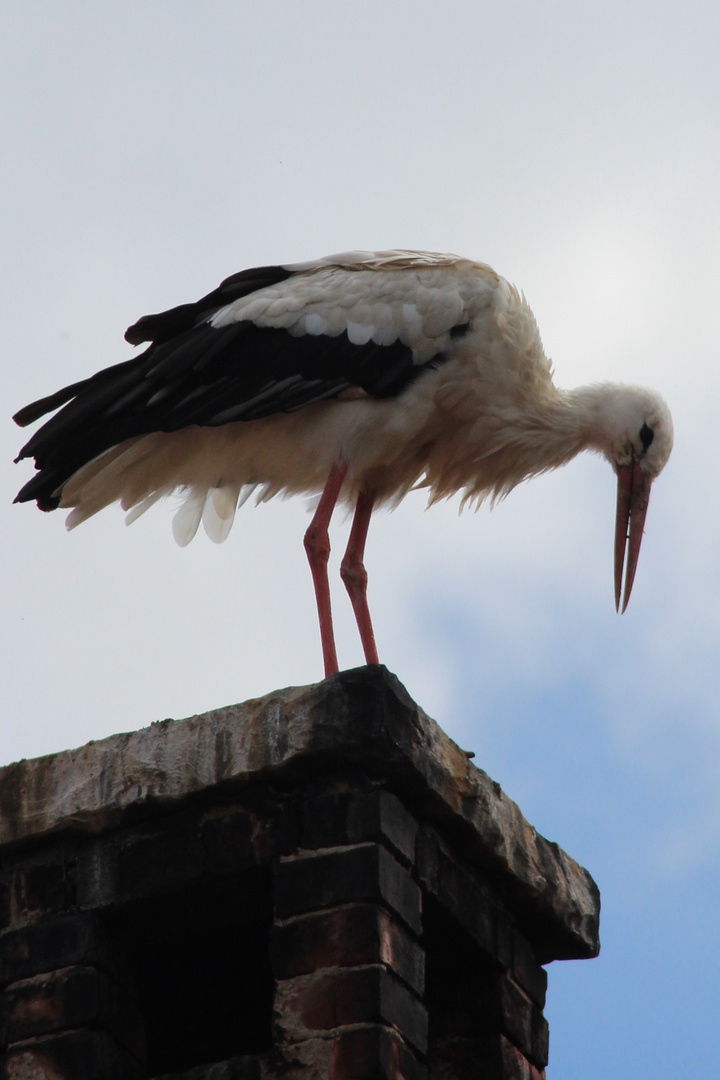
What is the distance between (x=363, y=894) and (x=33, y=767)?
1171 mm

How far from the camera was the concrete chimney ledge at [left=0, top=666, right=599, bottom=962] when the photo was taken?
14.9 ft

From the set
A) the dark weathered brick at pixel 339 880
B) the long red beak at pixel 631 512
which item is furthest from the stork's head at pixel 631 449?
the dark weathered brick at pixel 339 880

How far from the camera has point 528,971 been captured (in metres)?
5.41

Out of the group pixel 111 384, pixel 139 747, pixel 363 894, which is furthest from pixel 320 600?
pixel 363 894

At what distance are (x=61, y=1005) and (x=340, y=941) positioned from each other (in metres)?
0.87

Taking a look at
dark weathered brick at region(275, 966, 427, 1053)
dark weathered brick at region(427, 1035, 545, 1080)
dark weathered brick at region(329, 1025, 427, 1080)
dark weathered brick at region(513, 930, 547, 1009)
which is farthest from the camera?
dark weathered brick at region(513, 930, 547, 1009)

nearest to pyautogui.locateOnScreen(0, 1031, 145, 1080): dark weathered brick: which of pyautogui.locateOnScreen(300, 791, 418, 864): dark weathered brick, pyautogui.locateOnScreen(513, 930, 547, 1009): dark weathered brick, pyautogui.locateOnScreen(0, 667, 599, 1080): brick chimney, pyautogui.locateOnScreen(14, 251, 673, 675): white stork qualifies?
pyautogui.locateOnScreen(0, 667, 599, 1080): brick chimney

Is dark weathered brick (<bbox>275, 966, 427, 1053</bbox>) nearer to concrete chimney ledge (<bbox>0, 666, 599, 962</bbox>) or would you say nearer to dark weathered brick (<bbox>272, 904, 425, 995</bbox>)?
dark weathered brick (<bbox>272, 904, 425, 995</bbox>)

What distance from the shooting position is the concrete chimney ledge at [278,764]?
4.54 m

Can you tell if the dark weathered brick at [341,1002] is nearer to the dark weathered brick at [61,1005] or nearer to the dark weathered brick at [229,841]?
the dark weathered brick at [229,841]

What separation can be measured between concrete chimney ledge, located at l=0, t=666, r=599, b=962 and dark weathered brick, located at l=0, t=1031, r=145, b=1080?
2.00 feet

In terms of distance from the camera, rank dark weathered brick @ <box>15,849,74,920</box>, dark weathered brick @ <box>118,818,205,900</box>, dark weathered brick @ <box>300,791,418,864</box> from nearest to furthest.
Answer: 1. dark weathered brick @ <box>300,791,418,864</box>
2. dark weathered brick @ <box>118,818,205,900</box>
3. dark weathered brick @ <box>15,849,74,920</box>

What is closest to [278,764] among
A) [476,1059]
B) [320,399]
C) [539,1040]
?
[476,1059]

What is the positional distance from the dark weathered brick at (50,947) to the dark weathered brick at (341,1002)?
62 cm
